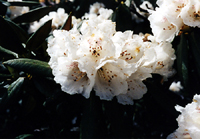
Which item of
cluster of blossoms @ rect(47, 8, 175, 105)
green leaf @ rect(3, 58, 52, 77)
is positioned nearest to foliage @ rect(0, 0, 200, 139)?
green leaf @ rect(3, 58, 52, 77)

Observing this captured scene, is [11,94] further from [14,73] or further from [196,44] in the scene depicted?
[196,44]

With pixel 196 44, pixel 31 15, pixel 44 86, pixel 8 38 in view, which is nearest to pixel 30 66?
pixel 44 86

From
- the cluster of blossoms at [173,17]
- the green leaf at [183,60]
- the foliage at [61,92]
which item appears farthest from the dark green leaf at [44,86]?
the green leaf at [183,60]

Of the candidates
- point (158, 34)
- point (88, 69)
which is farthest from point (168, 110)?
point (88, 69)

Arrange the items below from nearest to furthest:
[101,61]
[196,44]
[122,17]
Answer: [101,61] → [196,44] → [122,17]

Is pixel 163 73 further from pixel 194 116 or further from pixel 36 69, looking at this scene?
pixel 36 69

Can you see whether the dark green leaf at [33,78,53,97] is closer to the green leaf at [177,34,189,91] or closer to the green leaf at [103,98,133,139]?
the green leaf at [103,98,133,139]

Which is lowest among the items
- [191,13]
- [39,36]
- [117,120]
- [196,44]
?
[117,120]
